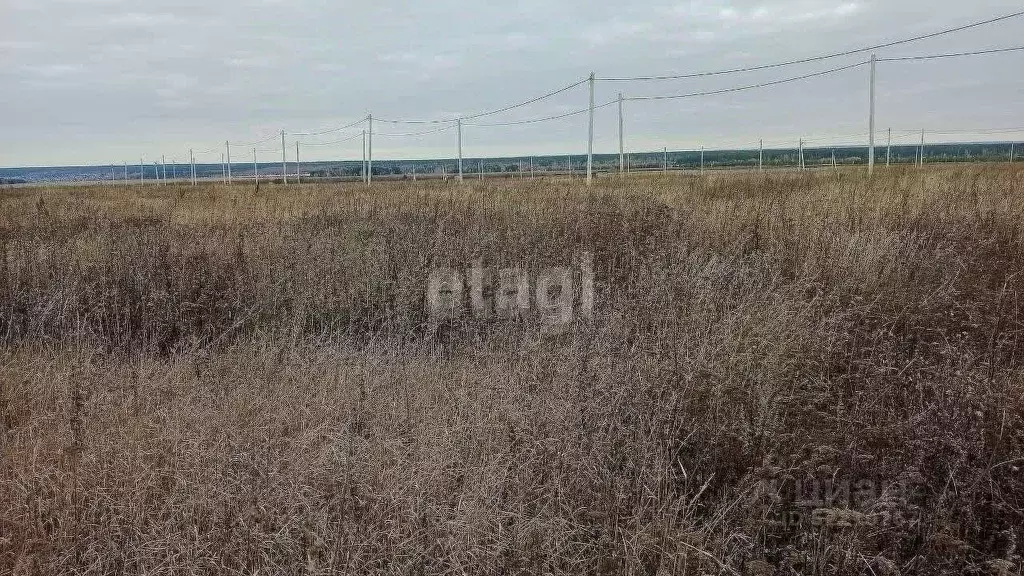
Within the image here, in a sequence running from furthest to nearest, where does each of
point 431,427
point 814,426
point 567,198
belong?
point 567,198
point 814,426
point 431,427

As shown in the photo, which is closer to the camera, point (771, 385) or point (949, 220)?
point (771, 385)

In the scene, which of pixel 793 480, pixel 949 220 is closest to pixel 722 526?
pixel 793 480

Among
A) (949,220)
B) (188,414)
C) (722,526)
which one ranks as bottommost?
(722,526)

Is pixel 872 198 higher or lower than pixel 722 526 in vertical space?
higher

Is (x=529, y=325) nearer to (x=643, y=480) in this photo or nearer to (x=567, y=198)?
(x=643, y=480)

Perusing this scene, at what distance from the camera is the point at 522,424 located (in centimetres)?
312

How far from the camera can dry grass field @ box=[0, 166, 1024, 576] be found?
2.45 m

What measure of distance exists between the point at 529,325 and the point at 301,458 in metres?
2.34

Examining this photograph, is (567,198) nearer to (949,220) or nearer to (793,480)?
(949,220)

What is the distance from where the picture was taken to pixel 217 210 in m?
12.7

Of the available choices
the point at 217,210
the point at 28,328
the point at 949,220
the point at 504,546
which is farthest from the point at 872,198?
the point at 217,210

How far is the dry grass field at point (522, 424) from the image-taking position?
2.45 metres

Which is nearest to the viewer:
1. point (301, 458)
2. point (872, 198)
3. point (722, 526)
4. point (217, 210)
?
point (722, 526)

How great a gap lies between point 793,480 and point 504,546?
1465 millimetres
